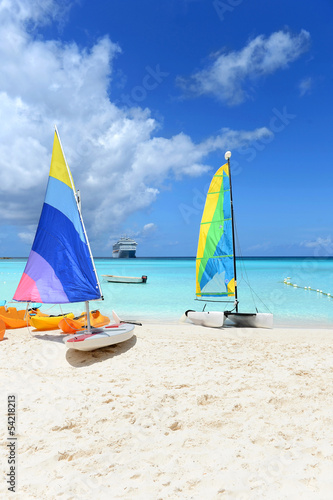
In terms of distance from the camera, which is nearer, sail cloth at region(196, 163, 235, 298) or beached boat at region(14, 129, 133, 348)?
beached boat at region(14, 129, 133, 348)

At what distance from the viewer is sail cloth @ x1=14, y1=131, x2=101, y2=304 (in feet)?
28.0

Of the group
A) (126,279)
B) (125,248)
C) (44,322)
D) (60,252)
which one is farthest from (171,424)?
(125,248)

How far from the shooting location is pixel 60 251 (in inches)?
344

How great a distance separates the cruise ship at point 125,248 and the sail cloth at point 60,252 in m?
151

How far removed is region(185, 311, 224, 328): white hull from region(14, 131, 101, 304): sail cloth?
4.88m

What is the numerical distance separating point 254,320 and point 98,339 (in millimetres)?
6517

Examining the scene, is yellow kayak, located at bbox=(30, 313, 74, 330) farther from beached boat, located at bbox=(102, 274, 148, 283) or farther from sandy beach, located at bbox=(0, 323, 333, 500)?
beached boat, located at bbox=(102, 274, 148, 283)

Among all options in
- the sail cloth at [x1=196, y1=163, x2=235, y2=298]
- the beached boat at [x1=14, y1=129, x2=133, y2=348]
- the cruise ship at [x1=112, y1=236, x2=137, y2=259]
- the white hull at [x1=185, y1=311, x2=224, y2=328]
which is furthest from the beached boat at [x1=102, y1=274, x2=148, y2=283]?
the cruise ship at [x1=112, y1=236, x2=137, y2=259]

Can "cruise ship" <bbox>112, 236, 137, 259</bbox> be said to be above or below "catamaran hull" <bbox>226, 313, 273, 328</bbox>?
above

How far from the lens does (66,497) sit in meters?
3.24

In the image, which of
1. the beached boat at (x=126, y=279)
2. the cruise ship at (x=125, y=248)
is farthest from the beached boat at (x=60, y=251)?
the cruise ship at (x=125, y=248)

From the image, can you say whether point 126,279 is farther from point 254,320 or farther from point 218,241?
point 254,320

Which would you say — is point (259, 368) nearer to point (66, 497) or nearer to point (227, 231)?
point (66, 497)

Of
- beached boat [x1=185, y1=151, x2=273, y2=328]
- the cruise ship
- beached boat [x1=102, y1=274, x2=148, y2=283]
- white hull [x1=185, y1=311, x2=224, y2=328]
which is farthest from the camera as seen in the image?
the cruise ship
